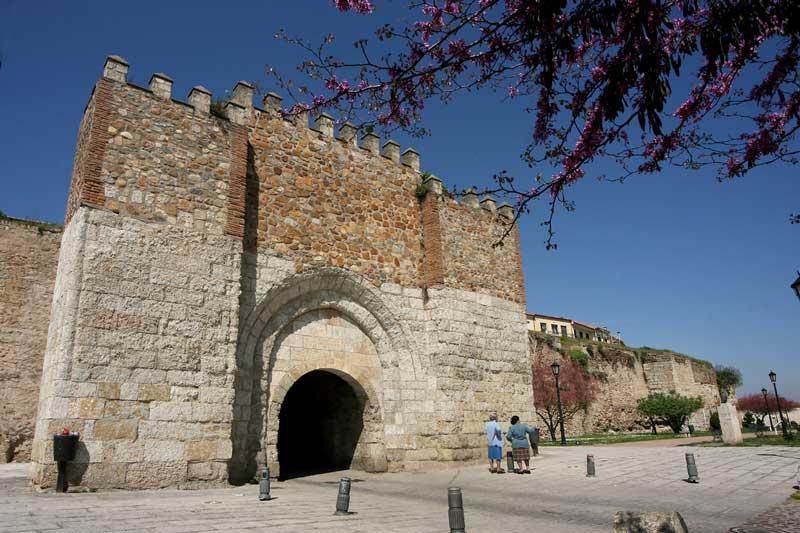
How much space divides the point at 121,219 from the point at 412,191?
7253 millimetres

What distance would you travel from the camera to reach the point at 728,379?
5569 cm

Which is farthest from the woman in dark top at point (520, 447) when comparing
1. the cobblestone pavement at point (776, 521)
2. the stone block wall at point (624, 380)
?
the stone block wall at point (624, 380)

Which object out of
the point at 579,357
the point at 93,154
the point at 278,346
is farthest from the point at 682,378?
the point at 93,154

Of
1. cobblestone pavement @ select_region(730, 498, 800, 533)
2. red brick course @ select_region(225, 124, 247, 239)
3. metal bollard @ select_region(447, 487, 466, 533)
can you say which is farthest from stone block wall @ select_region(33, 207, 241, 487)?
cobblestone pavement @ select_region(730, 498, 800, 533)

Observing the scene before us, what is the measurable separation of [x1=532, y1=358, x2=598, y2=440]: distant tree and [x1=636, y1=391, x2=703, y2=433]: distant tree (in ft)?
12.3

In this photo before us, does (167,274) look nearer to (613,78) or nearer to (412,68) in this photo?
(412,68)

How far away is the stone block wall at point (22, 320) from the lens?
13.8 m

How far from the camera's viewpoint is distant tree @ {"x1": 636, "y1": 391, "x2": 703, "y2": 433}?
3316cm

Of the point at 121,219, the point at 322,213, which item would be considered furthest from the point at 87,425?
the point at 322,213

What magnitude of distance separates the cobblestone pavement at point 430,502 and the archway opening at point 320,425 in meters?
0.94

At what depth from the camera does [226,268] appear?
955 centimetres

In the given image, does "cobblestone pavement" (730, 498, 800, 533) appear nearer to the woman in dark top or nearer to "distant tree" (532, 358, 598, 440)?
the woman in dark top

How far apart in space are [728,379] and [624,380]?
26.9 m

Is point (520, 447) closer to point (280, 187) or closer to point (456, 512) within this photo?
point (456, 512)
